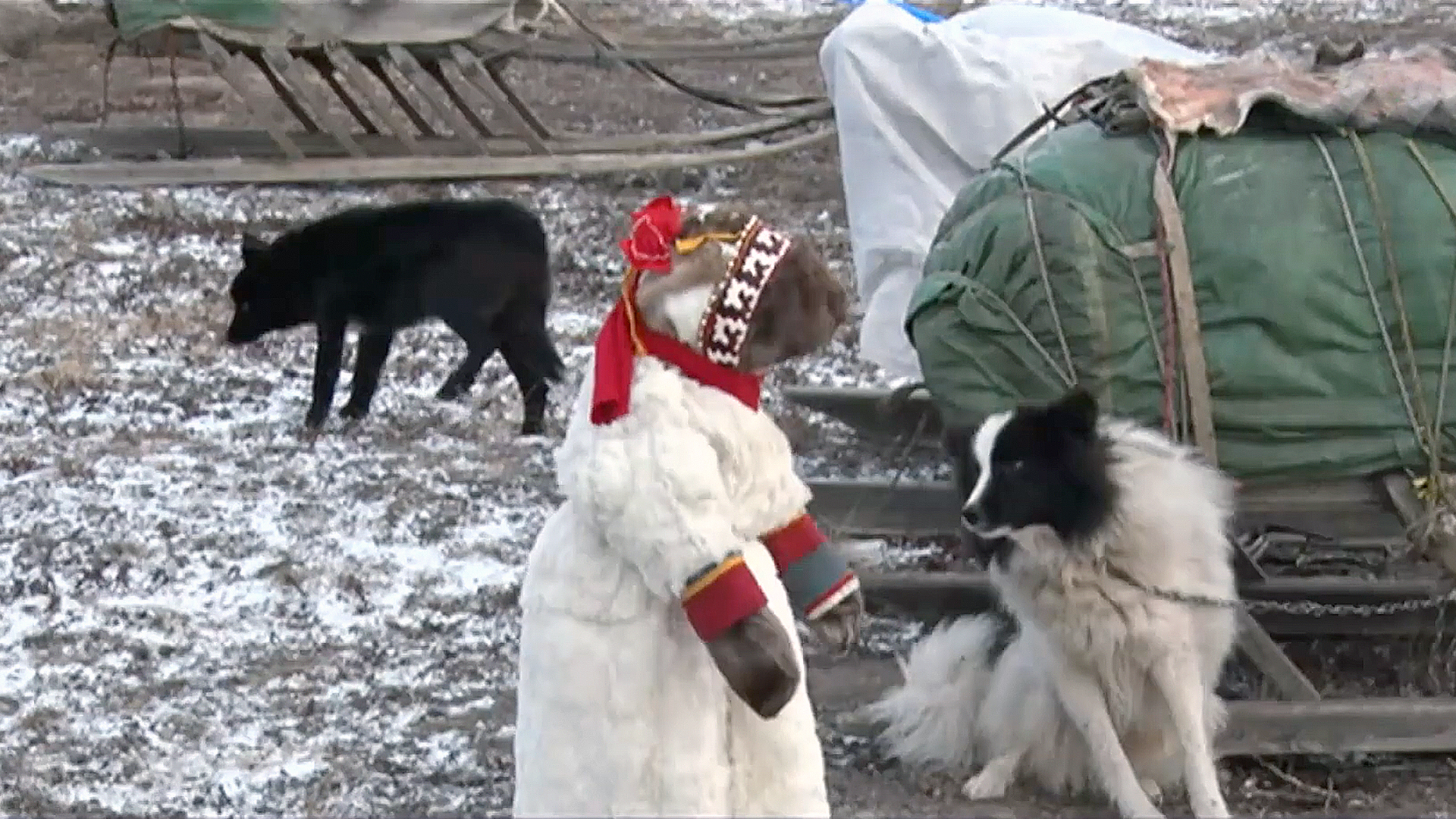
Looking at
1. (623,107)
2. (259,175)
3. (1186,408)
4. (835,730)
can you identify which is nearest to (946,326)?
(1186,408)

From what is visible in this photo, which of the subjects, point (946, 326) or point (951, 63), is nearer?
point (946, 326)

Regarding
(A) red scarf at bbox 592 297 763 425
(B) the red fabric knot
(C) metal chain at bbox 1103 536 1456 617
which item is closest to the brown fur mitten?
(A) red scarf at bbox 592 297 763 425

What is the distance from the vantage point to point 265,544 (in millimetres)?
5699

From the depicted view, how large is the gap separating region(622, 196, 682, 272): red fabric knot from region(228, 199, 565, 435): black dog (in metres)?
3.81

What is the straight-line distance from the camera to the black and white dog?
12.9 feet

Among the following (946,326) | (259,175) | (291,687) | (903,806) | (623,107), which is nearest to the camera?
(903,806)

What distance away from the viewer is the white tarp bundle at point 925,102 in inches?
258

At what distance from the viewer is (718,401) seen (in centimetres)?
275

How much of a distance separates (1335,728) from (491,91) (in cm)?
738

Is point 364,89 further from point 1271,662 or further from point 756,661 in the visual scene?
point 756,661

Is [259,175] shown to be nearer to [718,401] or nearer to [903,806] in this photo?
[903,806]

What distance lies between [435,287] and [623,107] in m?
6.65

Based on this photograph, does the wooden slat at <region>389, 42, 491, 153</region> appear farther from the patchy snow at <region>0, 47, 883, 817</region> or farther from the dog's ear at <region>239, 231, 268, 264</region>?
the dog's ear at <region>239, 231, 268, 264</region>

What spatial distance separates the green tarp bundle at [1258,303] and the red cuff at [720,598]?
1.85 metres
